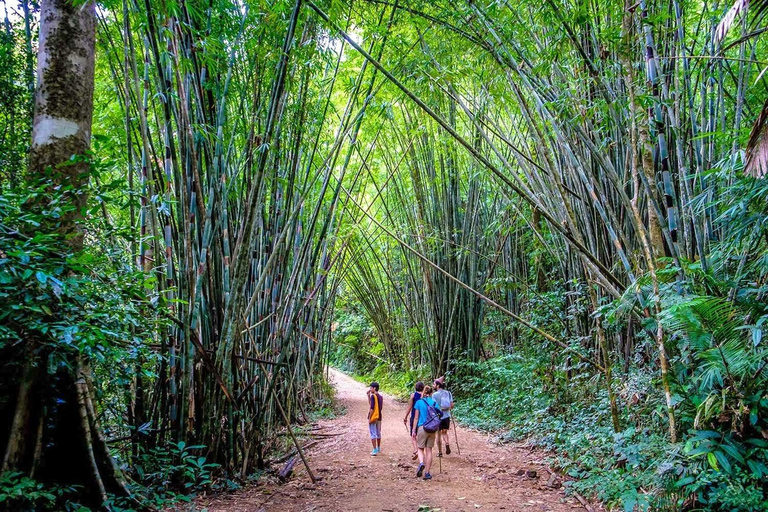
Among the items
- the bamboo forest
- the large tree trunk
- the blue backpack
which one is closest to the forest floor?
the bamboo forest

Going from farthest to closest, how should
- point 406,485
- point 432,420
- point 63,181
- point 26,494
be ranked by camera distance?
point 432,420 < point 406,485 < point 63,181 < point 26,494

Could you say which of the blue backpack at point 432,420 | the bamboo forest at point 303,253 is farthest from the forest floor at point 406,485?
the blue backpack at point 432,420

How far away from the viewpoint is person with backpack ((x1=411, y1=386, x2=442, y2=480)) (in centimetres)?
334

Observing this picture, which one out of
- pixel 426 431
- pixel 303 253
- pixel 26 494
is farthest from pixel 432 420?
pixel 26 494

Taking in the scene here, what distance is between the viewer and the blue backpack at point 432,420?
10.9 ft

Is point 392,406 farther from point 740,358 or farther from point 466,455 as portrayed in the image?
point 740,358

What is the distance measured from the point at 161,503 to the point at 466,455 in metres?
2.68

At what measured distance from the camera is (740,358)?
2.05 m

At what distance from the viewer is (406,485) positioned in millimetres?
3250

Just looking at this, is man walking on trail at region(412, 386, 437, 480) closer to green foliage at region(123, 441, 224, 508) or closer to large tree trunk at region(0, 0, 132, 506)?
green foliage at region(123, 441, 224, 508)

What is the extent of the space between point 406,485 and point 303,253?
6.48 feet

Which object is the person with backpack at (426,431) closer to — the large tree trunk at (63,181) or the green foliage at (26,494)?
the large tree trunk at (63,181)

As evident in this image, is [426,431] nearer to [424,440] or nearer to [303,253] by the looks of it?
[424,440]

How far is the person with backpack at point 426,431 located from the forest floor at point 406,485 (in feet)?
0.37
